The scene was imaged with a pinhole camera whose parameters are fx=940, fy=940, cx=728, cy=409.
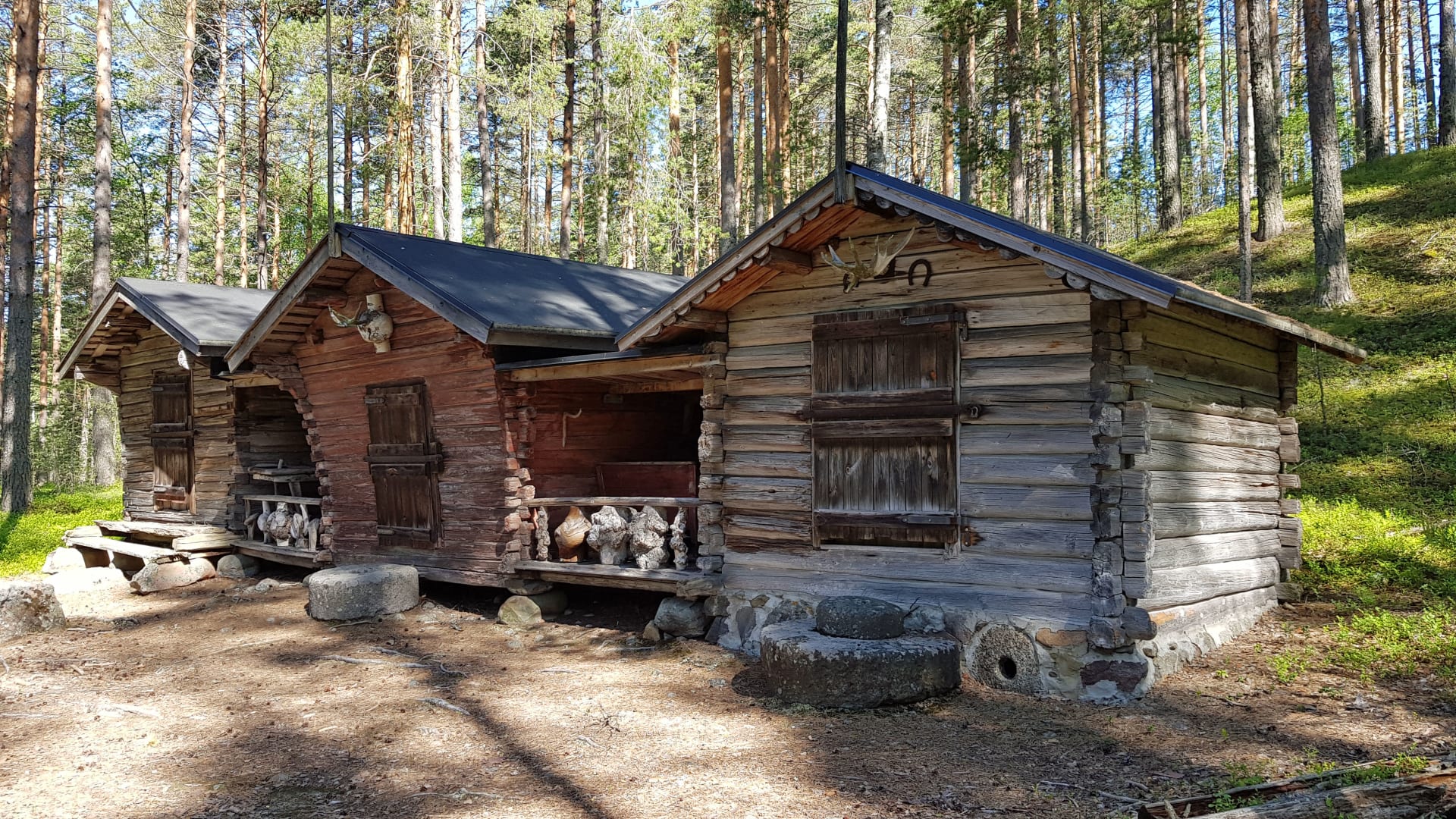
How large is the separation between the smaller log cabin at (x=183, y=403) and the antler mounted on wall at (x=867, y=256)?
11.0 metres

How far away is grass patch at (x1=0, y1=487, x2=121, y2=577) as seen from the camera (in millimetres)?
16922

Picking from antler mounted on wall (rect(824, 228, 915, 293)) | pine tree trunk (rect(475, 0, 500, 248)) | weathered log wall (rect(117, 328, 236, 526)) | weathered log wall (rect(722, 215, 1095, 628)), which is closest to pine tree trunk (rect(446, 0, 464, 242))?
pine tree trunk (rect(475, 0, 500, 248))

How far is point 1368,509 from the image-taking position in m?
12.3

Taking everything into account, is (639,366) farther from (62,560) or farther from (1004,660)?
(62,560)

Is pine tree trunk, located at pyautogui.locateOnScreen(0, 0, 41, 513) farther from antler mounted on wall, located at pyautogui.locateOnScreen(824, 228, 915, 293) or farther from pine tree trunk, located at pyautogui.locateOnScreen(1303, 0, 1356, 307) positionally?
pine tree trunk, located at pyautogui.locateOnScreen(1303, 0, 1356, 307)

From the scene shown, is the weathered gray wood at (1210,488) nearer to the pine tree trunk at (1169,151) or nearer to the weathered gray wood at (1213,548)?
the weathered gray wood at (1213,548)

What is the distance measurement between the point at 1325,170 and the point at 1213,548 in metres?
12.6

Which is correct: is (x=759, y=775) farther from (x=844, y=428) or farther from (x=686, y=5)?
(x=686, y=5)

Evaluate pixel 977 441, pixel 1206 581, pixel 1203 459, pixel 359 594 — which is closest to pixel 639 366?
pixel 977 441

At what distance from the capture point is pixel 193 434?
17.0 metres

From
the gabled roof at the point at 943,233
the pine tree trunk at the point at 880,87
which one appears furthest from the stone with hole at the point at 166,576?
the pine tree trunk at the point at 880,87

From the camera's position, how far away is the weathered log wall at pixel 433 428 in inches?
470

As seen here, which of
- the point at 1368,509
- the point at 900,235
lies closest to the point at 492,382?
the point at 900,235

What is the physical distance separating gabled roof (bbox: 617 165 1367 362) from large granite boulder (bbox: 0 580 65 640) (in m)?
8.55
